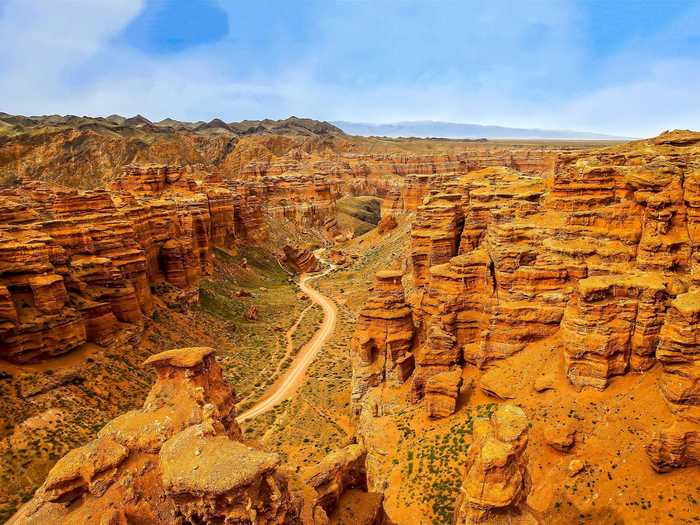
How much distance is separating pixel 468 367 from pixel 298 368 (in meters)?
25.5

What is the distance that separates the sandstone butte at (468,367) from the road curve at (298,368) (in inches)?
468

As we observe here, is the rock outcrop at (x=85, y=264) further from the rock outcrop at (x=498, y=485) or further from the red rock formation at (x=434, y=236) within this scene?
the rock outcrop at (x=498, y=485)

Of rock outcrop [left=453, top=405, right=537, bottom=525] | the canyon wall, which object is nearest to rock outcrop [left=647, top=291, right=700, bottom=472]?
the canyon wall

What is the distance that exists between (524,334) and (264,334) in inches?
1662

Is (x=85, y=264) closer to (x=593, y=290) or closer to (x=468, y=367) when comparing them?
(x=468, y=367)

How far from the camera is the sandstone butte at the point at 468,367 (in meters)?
18.1

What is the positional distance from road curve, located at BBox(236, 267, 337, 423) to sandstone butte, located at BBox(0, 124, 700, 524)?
11894 millimetres

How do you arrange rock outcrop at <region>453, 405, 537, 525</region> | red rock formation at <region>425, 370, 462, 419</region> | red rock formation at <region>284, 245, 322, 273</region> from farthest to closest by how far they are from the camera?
red rock formation at <region>284, 245, 322, 273</region>, red rock formation at <region>425, 370, 462, 419</region>, rock outcrop at <region>453, 405, 537, 525</region>

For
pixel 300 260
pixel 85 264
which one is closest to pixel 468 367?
pixel 85 264

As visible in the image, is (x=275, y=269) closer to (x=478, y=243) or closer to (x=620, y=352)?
(x=478, y=243)

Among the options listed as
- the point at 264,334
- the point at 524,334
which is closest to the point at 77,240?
the point at 264,334

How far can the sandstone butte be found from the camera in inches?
712

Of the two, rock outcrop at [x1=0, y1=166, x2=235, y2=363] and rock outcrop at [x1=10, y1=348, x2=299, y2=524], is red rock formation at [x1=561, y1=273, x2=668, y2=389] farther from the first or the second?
rock outcrop at [x1=0, y1=166, x2=235, y2=363]

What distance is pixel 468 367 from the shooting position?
3675cm
